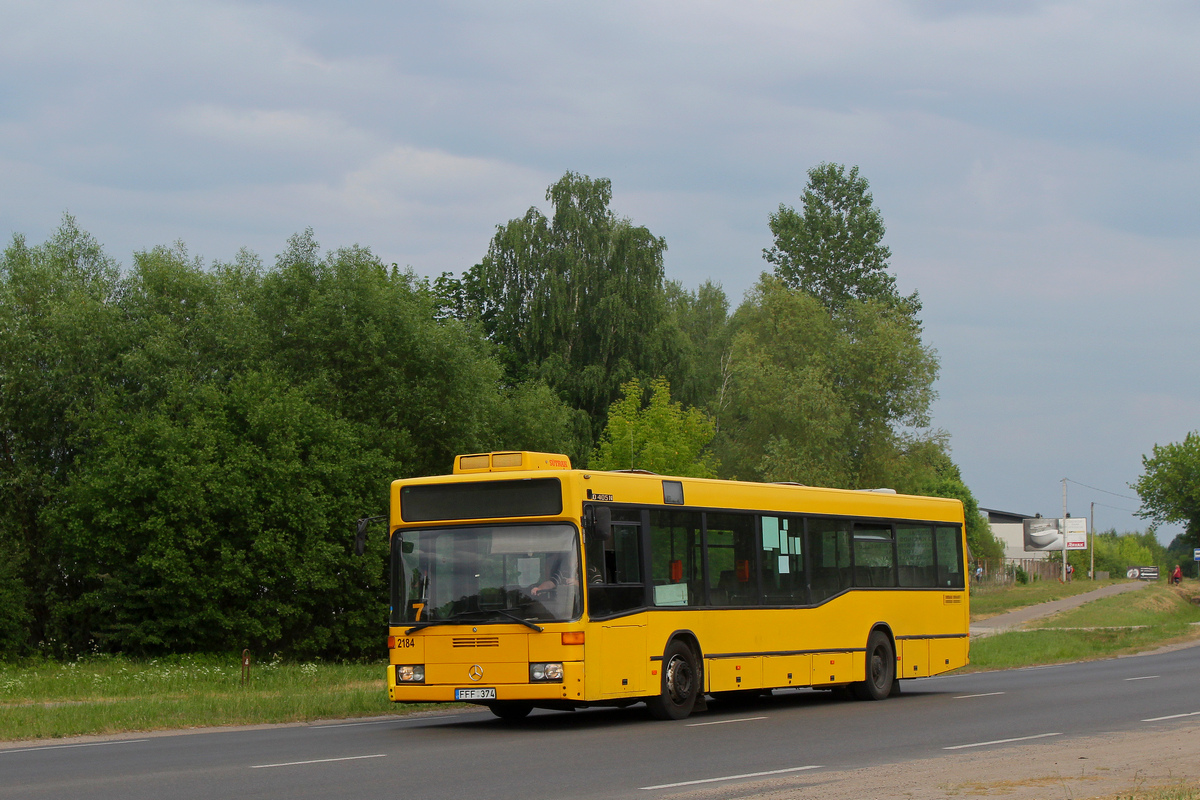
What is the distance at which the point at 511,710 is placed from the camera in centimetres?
1756

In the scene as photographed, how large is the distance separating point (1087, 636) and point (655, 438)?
17.8 meters

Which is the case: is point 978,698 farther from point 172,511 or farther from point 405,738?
point 172,511

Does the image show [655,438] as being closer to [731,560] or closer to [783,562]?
[783,562]

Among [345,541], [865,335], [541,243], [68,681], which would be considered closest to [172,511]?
[345,541]

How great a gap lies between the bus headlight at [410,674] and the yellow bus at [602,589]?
0.05ft

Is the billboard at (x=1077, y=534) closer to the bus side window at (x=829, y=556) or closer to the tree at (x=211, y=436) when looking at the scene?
the tree at (x=211, y=436)

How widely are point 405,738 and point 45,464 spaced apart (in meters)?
24.5

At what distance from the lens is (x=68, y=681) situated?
80.5ft

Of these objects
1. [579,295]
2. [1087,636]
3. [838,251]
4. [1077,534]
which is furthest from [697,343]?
[1077,534]

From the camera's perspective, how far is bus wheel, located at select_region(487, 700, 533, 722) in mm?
17250

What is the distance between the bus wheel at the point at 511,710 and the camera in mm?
17250

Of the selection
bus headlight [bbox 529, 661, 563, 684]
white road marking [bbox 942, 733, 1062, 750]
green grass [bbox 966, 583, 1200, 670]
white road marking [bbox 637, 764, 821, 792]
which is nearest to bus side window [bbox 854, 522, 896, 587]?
white road marking [bbox 942, 733, 1062, 750]

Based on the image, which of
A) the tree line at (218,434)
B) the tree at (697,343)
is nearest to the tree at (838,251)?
the tree at (697,343)

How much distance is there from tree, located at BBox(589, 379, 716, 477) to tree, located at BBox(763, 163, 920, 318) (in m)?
28.0
